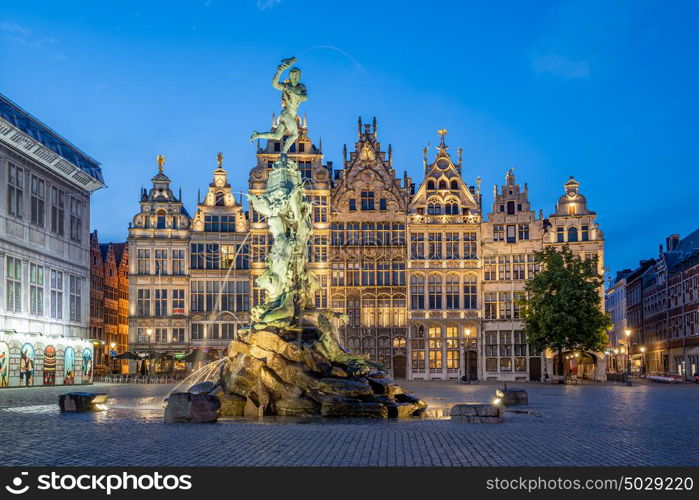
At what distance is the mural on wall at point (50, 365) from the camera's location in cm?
5091

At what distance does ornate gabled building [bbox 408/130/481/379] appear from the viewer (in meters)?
68.2


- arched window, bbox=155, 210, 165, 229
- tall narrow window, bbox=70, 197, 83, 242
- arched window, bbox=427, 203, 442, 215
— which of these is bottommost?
tall narrow window, bbox=70, 197, 83, 242

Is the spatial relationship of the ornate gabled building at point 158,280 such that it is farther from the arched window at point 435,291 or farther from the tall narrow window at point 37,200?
the arched window at point 435,291

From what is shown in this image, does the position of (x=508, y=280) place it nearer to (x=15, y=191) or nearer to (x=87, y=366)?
(x=87, y=366)

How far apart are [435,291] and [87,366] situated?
27.8m

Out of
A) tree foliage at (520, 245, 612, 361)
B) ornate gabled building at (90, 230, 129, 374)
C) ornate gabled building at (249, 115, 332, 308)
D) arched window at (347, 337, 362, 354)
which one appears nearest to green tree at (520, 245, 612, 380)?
tree foliage at (520, 245, 612, 361)

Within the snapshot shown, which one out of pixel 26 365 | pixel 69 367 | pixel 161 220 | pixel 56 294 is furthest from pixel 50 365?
pixel 161 220

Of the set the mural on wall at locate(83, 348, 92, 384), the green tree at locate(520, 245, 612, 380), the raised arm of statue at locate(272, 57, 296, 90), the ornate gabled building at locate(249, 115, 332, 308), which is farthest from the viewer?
the ornate gabled building at locate(249, 115, 332, 308)

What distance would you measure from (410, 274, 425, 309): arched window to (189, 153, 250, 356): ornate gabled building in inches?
538

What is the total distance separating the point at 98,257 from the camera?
8512 centimetres

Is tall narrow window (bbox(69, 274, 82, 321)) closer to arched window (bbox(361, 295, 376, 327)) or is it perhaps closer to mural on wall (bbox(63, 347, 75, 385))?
mural on wall (bbox(63, 347, 75, 385))

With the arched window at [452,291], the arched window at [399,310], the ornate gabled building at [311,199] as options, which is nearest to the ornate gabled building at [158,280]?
the ornate gabled building at [311,199]

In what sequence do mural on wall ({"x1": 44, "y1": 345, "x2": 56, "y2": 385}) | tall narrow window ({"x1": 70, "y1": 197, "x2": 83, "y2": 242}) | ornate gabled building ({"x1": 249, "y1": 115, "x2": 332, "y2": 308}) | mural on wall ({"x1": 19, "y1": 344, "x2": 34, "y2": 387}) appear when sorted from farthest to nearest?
ornate gabled building ({"x1": 249, "y1": 115, "x2": 332, "y2": 308})
tall narrow window ({"x1": 70, "y1": 197, "x2": 83, "y2": 242})
mural on wall ({"x1": 44, "y1": 345, "x2": 56, "y2": 385})
mural on wall ({"x1": 19, "y1": 344, "x2": 34, "y2": 387})

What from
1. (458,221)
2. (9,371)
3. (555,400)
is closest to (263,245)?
(458,221)
